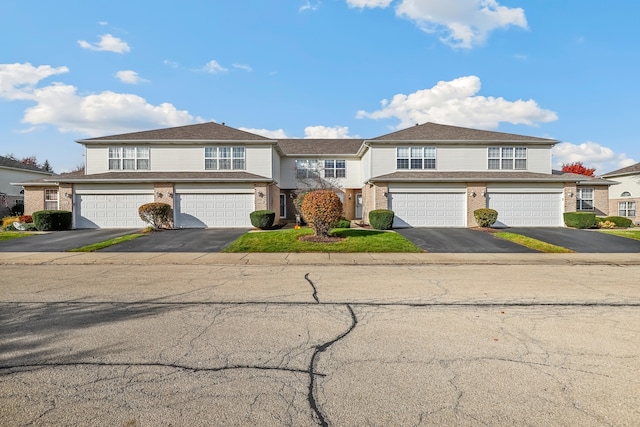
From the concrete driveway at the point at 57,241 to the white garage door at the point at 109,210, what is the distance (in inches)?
56.9

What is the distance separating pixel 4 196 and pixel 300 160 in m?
26.7

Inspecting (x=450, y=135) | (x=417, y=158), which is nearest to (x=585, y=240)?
(x=417, y=158)

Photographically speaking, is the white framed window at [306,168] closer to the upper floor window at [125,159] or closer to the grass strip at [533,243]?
the upper floor window at [125,159]

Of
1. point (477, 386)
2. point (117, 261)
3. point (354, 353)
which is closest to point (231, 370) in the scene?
point (354, 353)

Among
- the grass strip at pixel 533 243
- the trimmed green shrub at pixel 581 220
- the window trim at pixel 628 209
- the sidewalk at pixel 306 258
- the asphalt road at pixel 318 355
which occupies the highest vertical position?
the window trim at pixel 628 209

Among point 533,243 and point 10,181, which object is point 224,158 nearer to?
point 533,243

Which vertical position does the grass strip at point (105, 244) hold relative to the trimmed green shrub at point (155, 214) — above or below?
below

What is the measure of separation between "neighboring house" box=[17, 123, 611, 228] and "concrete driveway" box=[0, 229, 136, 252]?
9.41ft

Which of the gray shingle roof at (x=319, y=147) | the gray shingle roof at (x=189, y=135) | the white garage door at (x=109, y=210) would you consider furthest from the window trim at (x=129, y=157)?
the gray shingle roof at (x=319, y=147)

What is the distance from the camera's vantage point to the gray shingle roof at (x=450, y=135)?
25188 millimetres

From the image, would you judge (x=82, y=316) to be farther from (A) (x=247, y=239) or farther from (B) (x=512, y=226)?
(B) (x=512, y=226)

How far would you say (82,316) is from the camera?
20.4 feet

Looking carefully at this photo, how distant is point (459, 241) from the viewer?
59.2 feet

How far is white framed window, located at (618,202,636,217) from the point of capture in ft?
104
